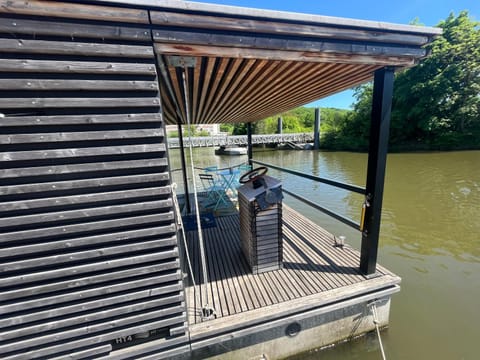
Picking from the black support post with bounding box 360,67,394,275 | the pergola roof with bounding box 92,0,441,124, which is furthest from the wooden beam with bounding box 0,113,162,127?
the black support post with bounding box 360,67,394,275

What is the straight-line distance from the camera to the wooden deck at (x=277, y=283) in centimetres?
188

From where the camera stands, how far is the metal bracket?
1.64 metres

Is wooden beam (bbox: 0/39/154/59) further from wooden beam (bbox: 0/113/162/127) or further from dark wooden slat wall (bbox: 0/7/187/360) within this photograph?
wooden beam (bbox: 0/113/162/127)

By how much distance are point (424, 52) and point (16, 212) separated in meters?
3.36

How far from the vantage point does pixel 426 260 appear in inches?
140

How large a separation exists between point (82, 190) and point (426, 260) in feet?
16.2

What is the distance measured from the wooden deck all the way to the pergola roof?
186cm

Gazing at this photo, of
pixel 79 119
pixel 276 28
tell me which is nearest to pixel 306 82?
pixel 276 28

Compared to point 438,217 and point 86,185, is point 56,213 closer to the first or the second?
point 86,185

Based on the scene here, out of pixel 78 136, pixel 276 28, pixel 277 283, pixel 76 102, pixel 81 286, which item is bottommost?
pixel 277 283

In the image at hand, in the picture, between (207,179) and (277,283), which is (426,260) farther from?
(207,179)

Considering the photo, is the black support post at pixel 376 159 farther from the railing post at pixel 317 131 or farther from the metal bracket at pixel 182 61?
the railing post at pixel 317 131

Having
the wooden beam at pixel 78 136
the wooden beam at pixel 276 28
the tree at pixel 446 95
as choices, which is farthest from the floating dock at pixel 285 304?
the tree at pixel 446 95

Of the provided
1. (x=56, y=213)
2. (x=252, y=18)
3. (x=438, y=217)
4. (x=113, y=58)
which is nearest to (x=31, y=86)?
(x=113, y=58)
